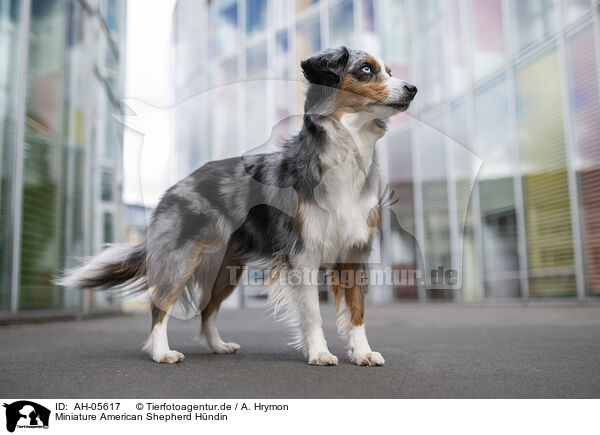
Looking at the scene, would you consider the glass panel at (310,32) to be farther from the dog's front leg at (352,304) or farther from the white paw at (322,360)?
the white paw at (322,360)

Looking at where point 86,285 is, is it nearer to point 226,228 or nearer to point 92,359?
point 92,359

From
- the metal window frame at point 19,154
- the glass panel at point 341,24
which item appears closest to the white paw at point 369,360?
the metal window frame at point 19,154

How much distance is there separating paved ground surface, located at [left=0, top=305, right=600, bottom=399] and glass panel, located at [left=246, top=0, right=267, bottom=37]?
10617 mm

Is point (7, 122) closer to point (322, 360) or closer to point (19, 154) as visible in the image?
point (19, 154)

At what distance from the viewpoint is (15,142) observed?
676 cm

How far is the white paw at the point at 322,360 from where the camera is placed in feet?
9.50

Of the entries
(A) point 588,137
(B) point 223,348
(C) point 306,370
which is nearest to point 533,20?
(A) point 588,137

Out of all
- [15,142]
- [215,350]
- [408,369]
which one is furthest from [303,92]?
[15,142]

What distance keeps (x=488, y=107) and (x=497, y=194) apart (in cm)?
186

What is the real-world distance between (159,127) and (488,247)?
970cm

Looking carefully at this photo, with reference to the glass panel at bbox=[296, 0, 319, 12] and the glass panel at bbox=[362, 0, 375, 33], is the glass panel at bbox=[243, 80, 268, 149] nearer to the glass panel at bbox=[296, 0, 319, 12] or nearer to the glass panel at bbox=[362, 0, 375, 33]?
the glass panel at bbox=[362, 0, 375, 33]

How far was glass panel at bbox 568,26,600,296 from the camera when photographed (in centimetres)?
895

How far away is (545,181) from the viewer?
10.0m

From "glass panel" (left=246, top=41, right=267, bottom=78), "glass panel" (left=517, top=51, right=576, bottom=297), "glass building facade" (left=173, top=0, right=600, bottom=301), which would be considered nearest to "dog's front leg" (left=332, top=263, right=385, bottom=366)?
"glass building facade" (left=173, top=0, right=600, bottom=301)
